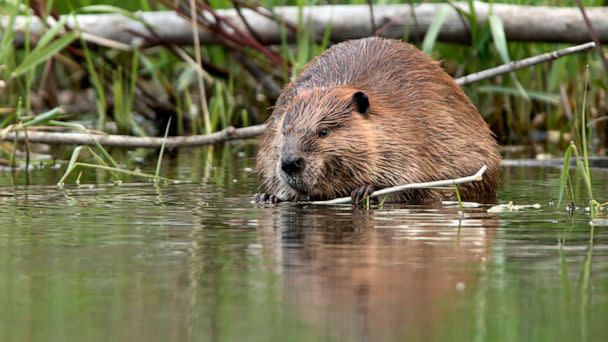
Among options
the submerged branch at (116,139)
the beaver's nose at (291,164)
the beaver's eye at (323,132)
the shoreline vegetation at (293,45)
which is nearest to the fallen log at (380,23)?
the shoreline vegetation at (293,45)

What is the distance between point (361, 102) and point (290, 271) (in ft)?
6.62

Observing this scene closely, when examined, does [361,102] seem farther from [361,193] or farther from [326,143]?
[361,193]

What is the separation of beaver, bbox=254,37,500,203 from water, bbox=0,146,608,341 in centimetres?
22

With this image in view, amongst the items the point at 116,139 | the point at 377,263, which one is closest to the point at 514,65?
the point at 116,139

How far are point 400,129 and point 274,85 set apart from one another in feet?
10.1

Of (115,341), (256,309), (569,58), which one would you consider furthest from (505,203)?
(569,58)

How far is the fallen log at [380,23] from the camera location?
23.6 feet

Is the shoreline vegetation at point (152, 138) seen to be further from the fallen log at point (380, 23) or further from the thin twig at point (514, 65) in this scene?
the fallen log at point (380, 23)

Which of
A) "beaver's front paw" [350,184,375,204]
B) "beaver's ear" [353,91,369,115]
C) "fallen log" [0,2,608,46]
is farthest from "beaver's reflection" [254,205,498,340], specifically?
"fallen log" [0,2,608,46]

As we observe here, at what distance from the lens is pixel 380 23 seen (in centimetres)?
729

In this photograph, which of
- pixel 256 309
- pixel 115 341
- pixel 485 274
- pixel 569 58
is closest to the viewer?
pixel 115 341

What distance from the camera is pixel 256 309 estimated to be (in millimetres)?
2496

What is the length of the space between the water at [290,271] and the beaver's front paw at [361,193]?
6.8 inches

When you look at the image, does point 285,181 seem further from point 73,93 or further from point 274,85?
point 73,93
